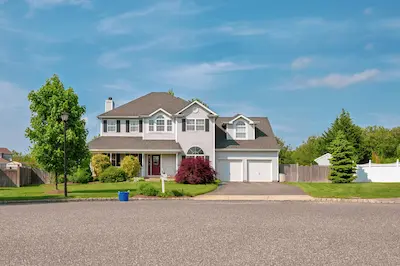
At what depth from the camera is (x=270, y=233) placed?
12000mm

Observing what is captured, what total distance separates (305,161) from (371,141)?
1928 cm

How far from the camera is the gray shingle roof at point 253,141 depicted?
43406 mm

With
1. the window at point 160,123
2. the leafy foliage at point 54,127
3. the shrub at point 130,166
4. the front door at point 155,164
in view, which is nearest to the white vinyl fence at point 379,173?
the front door at point 155,164

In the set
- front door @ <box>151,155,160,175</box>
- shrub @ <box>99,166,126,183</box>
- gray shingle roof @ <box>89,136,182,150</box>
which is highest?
gray shingle roof @ <box>89,136,182,150</box>

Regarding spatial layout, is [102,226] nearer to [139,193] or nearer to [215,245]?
[215,245]

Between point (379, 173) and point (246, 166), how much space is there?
1244 centimetres

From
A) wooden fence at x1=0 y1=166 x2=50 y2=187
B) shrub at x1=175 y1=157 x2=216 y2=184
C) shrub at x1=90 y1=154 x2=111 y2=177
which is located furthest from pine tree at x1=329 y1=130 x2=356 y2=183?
wooden fence at x1=0 y1=166 x2=50 y2=187

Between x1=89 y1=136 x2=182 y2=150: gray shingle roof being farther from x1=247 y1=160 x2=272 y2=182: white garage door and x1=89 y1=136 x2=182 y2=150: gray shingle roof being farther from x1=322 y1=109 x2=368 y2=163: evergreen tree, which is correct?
x1=322 y1=109 x2=368 y2=163: evergreen tree

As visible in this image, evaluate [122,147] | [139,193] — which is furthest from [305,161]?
[139,193]

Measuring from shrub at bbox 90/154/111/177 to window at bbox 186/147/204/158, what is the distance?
7361mm

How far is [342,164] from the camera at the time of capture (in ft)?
138

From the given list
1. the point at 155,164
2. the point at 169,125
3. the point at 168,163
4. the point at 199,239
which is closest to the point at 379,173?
the point at 168,163

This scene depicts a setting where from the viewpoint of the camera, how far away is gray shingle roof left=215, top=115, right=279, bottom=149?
142ft

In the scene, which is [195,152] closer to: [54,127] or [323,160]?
[54,127]
